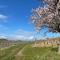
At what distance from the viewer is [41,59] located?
123 ft

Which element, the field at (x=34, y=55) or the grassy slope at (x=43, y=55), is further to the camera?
the field at (x=34, y=55)

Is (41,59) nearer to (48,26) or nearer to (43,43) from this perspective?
A: (48,26)

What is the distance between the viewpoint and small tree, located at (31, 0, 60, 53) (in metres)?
28.4

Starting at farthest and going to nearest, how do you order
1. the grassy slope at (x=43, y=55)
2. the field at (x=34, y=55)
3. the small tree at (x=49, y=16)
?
the field at (x=34, y=55) → the grassy slope at (x=43, y=55) → the small tree at (x=49, y=16)

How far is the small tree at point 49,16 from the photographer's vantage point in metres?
28.4

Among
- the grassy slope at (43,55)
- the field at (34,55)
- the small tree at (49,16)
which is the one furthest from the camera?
the field at (34,55)

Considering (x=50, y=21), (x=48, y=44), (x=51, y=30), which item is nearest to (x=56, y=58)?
(x=51, y=30)

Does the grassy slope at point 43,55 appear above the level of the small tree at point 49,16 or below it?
below

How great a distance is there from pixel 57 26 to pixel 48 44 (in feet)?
92.5

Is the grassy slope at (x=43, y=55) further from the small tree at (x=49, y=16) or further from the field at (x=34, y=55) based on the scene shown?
the small tree at (x=49, y=16)

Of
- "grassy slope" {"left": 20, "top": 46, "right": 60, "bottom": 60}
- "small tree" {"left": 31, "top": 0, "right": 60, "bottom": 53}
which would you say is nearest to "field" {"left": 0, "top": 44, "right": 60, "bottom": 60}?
"grassy slope" {"left": 20, "top": 46, "right": 60, "bottom": 60}

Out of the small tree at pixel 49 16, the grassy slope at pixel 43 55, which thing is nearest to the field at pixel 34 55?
the grassy slope at pixel 43 55

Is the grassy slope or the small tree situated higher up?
the small tree

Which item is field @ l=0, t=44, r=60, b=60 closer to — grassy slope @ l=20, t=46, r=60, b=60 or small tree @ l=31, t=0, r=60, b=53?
grassy slope @ l=20, t=46, r=60, b=60
